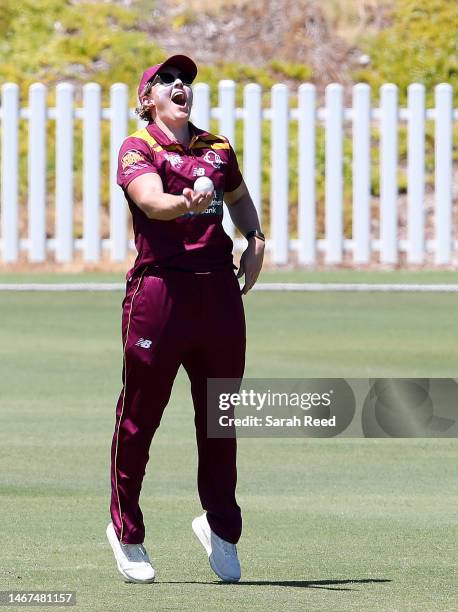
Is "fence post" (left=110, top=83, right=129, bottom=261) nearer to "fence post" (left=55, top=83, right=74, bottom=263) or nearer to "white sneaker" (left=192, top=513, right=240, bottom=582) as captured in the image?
"fence post" (left=55, top=83, right=74, bottom=263)

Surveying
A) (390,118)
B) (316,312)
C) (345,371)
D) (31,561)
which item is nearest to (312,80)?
(390,118)

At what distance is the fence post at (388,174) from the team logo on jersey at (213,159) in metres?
12.6

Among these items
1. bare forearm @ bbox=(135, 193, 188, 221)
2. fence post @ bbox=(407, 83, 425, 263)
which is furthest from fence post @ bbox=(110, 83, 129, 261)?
bare forearm @ bbox=(135, 193, 188, 221)

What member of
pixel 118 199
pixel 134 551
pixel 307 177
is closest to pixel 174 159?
pixel 134 551

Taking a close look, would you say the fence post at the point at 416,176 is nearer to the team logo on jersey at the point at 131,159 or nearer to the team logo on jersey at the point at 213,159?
the team logo on jersey at the point at 213,159

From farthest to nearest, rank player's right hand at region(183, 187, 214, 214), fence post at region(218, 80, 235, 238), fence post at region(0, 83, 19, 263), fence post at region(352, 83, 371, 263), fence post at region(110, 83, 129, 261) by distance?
fence post at region(0, 83, 19, 263) < fence post at region(352, 83, 371, 263) < fence post at region(110, 83, 129, 261) < fence post at region(218, 80, 235, 238) < player's right hand at region(183, 187, 214, 214)

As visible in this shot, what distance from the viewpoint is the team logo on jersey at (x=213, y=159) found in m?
5.96

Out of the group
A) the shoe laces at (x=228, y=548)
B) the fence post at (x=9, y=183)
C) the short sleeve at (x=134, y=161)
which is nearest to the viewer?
the short sleeve at (x=134, y=161)

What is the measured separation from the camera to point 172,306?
590 centimetres

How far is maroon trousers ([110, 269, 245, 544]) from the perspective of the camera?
591 centimetres

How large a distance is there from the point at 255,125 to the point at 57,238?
Result: 2317 mm

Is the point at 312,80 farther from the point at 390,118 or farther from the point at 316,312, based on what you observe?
the point at 316,312

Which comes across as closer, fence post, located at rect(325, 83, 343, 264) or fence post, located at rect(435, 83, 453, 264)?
fence post, located at rect(325, 83, 343, 264)

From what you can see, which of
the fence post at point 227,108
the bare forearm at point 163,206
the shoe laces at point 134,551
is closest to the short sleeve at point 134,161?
the bare forearm at point 163,206
